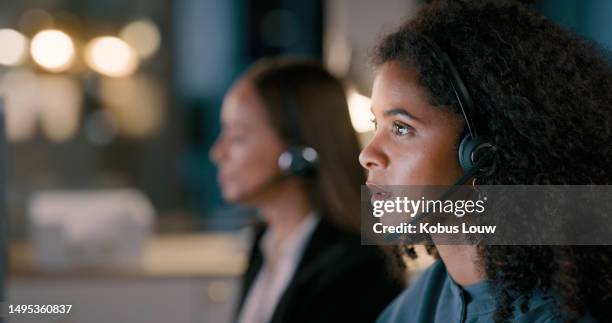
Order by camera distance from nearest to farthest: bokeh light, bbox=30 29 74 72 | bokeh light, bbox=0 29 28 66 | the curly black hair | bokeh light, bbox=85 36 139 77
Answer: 1. the curly black hair
2. bokeh light, bbox=30 29 74 72
3. bokeh light, bbox=85 36 139 77
4. bokeh light, bbox=0 29 28 66

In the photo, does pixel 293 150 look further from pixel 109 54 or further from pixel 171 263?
pixel 109 54

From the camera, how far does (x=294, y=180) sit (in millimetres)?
1664

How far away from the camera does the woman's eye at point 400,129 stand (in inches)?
33.6

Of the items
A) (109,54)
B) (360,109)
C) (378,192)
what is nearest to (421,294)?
(378,192)

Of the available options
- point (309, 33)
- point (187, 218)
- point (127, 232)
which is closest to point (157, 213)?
point (187, 218)

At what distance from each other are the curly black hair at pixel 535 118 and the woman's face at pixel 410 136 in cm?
2

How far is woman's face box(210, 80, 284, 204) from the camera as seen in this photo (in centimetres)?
168

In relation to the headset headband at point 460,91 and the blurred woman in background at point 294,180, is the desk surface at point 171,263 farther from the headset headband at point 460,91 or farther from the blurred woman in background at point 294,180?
the headset headband at point 460,91

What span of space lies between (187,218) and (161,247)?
3.74ft

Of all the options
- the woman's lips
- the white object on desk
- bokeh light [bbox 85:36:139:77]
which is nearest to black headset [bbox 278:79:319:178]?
the woman's lips

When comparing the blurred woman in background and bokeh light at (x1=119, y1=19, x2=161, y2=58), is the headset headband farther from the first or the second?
bokeh light at (x1=119, y1=19, x2=161, y2=58)

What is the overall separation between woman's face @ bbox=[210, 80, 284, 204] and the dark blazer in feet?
0.82

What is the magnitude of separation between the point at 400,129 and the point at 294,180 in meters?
0.82

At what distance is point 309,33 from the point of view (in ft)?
13.2
